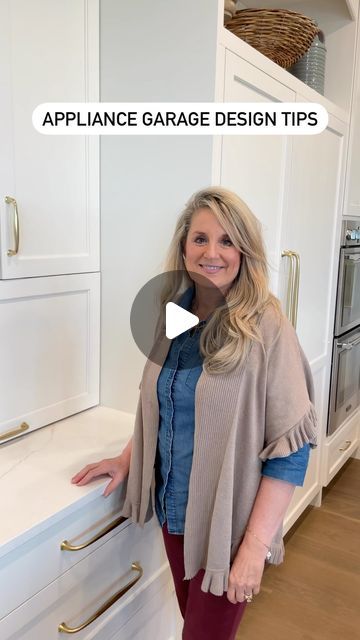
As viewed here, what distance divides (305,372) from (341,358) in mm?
1510

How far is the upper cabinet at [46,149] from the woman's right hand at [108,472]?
50 centimetres

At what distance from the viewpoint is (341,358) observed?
8.11ft

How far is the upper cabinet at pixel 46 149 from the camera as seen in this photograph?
1.22m

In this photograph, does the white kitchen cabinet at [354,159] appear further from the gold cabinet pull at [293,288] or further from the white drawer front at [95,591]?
the white drawer front at [95,591]

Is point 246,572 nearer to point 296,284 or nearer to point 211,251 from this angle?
point 211,251

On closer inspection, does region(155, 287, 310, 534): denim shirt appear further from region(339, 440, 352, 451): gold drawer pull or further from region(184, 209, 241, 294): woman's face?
region(339, 440, 352, 451): gold drawer pull

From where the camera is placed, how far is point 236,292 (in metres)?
1.04

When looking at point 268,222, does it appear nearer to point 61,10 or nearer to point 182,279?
point 182,279

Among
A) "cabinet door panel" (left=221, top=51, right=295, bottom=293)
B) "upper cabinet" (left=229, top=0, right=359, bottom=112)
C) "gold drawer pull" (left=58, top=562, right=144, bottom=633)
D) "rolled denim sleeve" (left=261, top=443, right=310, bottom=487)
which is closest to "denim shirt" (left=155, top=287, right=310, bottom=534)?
"rolled denim sleeve" (left=261, top=443, right=310, bottom=487)

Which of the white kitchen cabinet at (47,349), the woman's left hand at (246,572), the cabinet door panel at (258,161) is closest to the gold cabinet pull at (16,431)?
the white kitchen cabinet at (47,349)

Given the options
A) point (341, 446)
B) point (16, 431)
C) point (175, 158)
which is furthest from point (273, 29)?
point (341, 446)

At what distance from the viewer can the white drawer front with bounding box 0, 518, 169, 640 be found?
1.04 metres

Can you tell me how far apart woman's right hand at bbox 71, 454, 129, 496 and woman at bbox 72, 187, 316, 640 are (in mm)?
138

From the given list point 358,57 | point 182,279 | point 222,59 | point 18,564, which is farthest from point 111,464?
point 358,57
